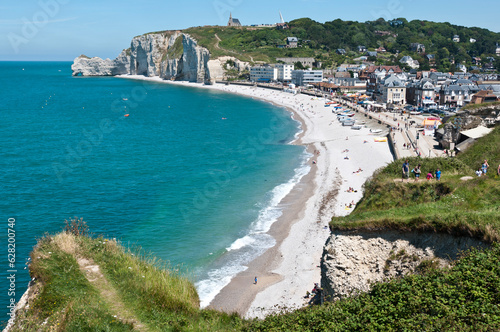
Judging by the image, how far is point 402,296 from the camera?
1022 centimetres

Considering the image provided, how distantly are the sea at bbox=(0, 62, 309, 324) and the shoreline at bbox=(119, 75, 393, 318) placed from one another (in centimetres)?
100

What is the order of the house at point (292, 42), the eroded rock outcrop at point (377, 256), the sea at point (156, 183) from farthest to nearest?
1. the house at point (292, 42)
2. the sea at point (156, 183)
3. the eroded rock outcrop at point (377, 256)

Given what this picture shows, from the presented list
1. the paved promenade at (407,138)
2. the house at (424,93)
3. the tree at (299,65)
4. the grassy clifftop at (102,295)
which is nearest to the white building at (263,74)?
the tree at (299,65)

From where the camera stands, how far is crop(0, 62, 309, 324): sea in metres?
26.7

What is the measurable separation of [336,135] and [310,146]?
822 cm

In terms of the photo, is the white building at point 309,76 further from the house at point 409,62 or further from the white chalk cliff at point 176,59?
the house at point 409,62

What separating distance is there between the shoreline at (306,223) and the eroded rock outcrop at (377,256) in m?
2.26

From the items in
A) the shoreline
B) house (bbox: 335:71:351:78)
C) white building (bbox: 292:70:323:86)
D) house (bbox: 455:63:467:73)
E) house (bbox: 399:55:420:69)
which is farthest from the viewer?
house (bbox: 399:55:420:69)

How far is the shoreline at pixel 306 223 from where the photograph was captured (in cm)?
2156

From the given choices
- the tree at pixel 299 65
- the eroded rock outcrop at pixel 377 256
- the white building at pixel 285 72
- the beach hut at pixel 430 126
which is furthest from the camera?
the tree at pixel 299 65

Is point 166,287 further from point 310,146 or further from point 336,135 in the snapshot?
point 336,135

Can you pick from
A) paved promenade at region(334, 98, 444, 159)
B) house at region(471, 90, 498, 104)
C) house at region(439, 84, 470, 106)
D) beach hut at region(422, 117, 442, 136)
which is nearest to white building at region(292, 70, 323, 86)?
paved promenade at region(334, 98, 444, 159)

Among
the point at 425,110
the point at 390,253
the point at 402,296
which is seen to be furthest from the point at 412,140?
the point at 402,296

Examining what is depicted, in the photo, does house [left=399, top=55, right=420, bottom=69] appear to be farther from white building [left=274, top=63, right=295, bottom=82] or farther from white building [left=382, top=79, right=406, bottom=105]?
white building [left=382, top=79, right=406, bottom=105]
